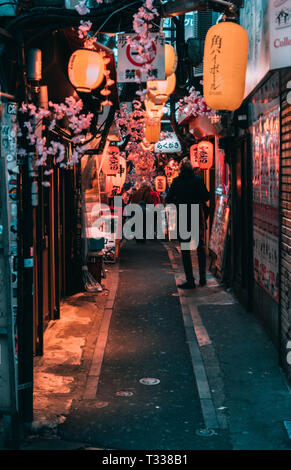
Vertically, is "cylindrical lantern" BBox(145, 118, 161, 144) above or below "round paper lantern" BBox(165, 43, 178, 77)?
below

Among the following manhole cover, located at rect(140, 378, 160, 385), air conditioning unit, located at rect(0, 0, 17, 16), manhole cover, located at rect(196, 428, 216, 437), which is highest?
air conditioning unit, located at rect(0, 0, 17, 16)

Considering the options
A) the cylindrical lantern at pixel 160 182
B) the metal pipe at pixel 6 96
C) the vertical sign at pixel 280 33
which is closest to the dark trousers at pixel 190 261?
the vertical sign at pixel 280 33

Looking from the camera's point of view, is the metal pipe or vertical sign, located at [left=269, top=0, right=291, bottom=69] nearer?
the metal pipe

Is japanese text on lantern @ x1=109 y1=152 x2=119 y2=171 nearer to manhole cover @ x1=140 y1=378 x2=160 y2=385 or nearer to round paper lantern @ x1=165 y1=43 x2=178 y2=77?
round paper lantern @ x1=165 y1=43 x2=178 y2=77

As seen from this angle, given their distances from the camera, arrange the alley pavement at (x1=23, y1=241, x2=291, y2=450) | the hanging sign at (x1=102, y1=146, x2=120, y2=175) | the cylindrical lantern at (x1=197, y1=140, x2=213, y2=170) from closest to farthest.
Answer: the alley pavement at (x1=23, y1=241, x2=291, y2=450), the cylindrical lantern at (x1=197, y1=140, x2=213, y2=170), the hanging sign at (x1=102, y1=146, x2=120, y2=175)

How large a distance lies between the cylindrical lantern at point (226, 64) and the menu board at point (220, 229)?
18.5 feet

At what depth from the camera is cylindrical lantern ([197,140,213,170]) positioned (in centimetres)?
1883

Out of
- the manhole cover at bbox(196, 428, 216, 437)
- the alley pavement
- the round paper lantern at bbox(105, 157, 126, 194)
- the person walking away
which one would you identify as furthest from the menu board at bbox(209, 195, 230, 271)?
the manhole cover at bbox(196, 428, 216, 437)

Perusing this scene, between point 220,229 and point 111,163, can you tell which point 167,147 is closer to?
point 111,163

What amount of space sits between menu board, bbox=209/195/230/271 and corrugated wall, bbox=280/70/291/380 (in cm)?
606

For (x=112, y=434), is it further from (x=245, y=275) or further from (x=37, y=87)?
(x=245, y=275)

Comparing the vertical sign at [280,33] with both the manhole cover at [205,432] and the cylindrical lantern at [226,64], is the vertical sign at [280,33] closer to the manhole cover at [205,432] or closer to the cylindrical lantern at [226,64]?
the cylindrical lantern at [226,64]

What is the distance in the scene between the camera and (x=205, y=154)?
1888cm
